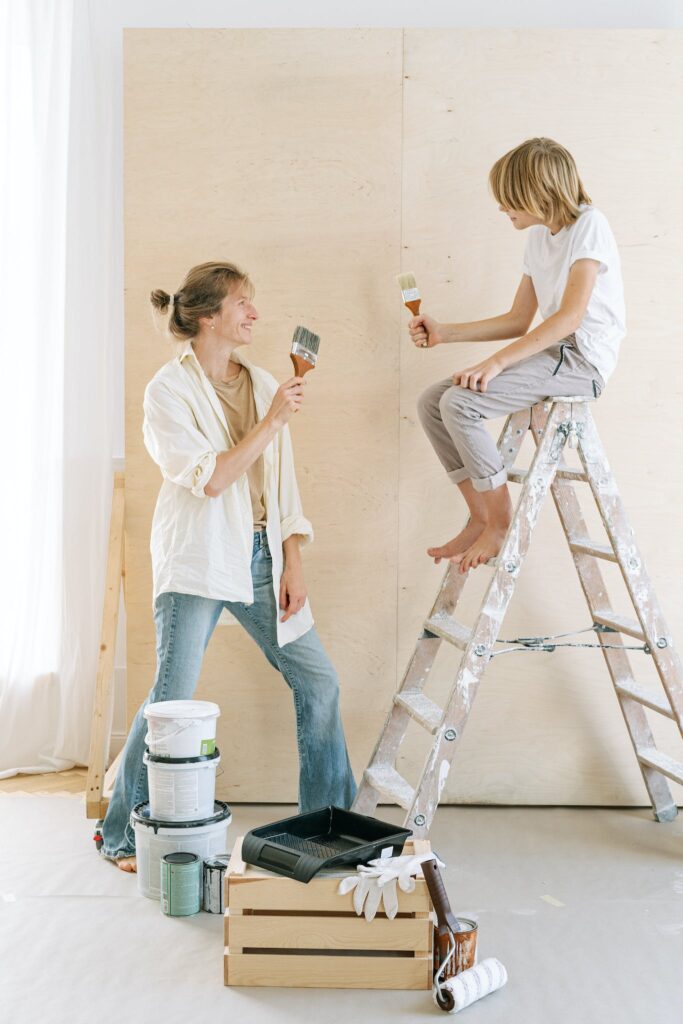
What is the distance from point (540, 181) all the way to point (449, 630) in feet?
4.01

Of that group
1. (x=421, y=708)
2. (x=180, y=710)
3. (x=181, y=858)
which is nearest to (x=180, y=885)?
(x=181, y=858)

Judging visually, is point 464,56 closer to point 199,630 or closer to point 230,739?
point 199,630

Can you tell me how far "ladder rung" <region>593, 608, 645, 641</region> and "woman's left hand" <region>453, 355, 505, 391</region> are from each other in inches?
31.3

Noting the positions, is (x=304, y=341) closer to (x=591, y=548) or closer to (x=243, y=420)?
(x=243, y=420)

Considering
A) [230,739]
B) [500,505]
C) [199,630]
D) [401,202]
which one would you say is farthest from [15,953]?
[401,202]

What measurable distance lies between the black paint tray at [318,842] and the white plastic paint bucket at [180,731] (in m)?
0.28

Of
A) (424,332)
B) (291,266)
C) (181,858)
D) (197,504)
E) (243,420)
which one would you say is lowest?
(181,858)

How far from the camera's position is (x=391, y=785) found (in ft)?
9.23

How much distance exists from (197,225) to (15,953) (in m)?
2.07

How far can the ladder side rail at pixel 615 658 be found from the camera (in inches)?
115

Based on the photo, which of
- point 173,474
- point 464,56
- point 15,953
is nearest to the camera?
point 15,953

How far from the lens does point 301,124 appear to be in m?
3.11

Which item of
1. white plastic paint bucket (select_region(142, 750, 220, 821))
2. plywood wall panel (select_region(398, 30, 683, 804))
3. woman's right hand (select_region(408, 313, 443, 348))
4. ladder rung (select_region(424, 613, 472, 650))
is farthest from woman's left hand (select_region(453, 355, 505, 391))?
white plastic paint bucket (select_region(142, 750, 220, 821))

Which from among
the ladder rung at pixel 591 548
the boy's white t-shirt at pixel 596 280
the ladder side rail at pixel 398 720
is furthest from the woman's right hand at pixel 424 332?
the ladder side rail at pixel 398 720
